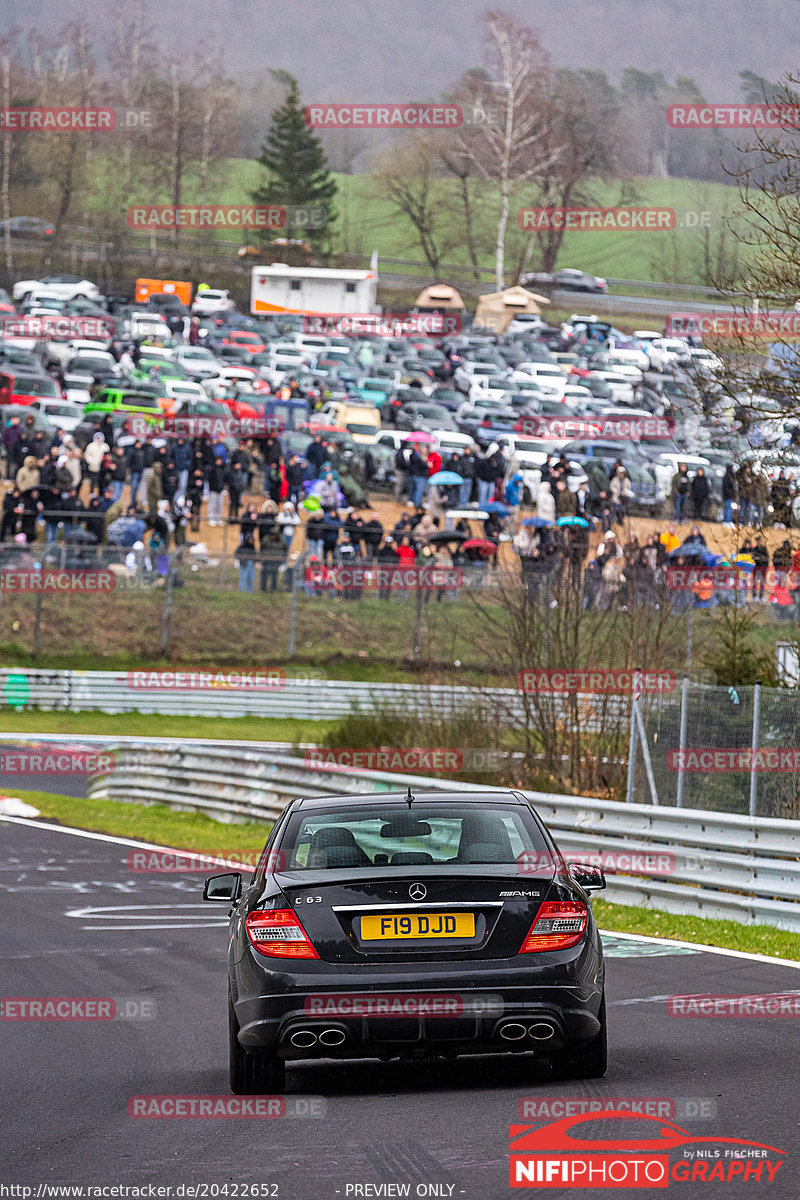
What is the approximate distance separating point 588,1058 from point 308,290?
2929 inches

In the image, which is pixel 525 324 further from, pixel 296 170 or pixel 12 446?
pixel 12 446

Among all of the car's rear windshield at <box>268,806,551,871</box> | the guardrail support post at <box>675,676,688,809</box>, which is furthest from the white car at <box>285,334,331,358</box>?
the car's rear windshield at <box>268,806,551,871</box>

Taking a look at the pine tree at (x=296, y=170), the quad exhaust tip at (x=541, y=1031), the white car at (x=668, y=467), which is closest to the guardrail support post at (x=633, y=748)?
the quad exhaust tip at (x=541, y=1031)

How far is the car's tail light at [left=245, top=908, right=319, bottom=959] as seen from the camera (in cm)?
696

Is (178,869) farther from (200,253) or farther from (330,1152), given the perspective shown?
(200,253)

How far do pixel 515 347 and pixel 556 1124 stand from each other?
63418mm

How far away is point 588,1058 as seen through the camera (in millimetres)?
7266

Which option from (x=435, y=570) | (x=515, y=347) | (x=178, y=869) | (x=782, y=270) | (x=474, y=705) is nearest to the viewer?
(x=782, y=270)

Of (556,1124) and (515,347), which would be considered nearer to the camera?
(556,1124)

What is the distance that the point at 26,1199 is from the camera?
5.55m

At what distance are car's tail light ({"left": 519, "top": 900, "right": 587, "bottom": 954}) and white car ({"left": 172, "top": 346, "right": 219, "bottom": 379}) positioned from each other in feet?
172

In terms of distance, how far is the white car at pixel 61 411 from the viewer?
4838 centimetres

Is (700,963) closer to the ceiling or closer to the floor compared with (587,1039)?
closer to the floor

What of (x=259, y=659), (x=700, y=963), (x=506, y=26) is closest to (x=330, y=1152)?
(x=700, y=963)
